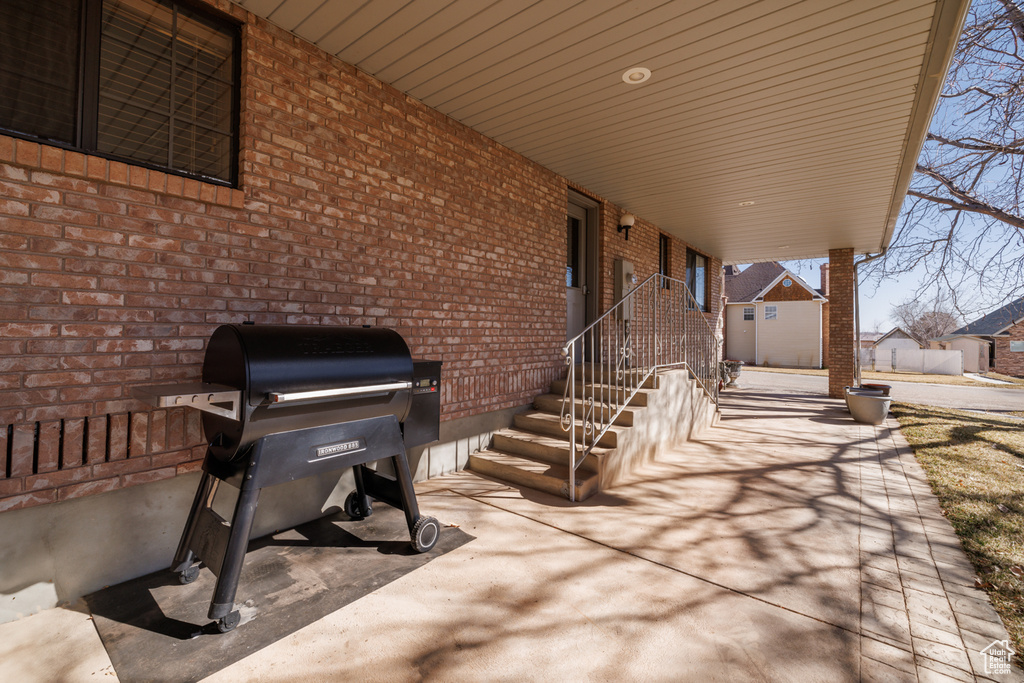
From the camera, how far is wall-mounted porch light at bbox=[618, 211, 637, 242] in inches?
263

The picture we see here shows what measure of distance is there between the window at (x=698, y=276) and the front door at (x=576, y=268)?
433cm

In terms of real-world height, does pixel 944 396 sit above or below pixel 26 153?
below

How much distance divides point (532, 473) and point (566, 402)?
1.05 meters

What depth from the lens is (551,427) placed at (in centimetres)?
444

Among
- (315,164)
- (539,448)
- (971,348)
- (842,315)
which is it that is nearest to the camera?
(315,164)

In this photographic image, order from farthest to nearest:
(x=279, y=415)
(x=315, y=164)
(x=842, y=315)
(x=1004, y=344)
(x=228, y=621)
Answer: (x=1004, y=344)
(x=842, y=315)
(x=315, y=164)
(x=279, y=415)
(x=228, y=621)

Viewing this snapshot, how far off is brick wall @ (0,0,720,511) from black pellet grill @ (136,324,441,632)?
459 millimetres

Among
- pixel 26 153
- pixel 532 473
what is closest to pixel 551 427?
A: pixel 532 473

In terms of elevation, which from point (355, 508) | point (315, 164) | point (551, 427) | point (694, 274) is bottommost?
point (355, 508)

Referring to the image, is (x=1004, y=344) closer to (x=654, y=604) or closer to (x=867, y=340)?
(x=867, y=340)

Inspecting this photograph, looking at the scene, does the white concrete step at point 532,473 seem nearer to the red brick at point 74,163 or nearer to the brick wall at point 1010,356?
the red brick at point 74,163

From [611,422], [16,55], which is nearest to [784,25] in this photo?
[611,422]

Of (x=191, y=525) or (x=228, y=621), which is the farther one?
(x=191, y=525)

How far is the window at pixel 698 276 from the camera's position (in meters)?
9.89
